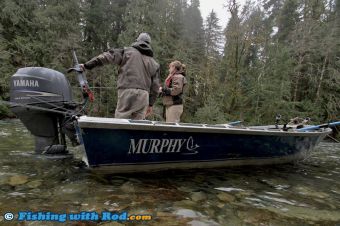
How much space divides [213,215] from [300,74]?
67.9 feet

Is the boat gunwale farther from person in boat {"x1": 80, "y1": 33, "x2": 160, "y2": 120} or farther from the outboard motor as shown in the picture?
the outboard motor

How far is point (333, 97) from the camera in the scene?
1953 centimetres

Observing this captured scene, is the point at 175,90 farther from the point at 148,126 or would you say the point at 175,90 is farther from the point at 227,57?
the point at 227,57

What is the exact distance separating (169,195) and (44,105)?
229 cm

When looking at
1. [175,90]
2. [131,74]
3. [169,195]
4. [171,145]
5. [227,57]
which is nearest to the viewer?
[169,195]

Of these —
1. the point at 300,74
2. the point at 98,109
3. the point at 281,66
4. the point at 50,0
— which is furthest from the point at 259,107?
the point at 50,0

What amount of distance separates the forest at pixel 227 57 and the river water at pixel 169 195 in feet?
38.3

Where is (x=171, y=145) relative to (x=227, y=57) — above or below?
below

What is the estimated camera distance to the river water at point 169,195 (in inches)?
101

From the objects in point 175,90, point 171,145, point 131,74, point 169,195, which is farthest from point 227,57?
point 169,195

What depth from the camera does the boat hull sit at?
3.29m

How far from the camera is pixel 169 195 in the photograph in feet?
10.2

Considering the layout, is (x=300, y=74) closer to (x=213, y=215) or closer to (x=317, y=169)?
(x=317, y=169)

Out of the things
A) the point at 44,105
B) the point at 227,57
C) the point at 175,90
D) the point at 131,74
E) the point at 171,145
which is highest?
the point at 227,57
